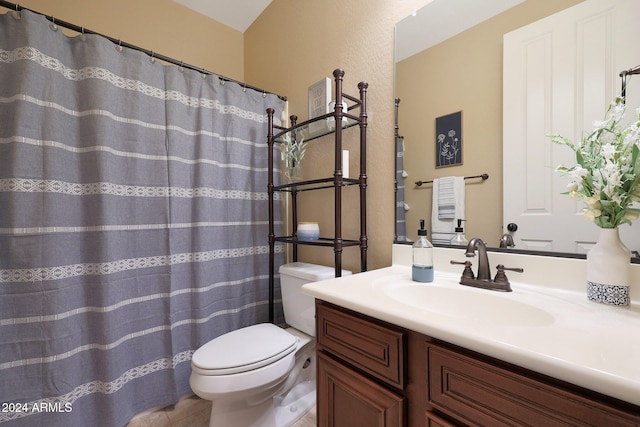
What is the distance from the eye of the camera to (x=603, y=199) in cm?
67

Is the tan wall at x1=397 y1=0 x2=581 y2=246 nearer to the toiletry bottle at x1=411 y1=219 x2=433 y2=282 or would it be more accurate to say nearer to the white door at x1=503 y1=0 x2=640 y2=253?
the white door at x1=503 y1=0 x2=640 y2=253

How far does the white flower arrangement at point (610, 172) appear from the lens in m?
0.64

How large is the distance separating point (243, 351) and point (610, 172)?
136 cm

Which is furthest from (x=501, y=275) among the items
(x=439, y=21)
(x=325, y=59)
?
(x=325, y=59)

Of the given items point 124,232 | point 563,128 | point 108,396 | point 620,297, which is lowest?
point 108,396

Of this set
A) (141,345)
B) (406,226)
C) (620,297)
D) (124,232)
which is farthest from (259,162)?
(620,297)

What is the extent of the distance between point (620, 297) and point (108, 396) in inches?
75.9

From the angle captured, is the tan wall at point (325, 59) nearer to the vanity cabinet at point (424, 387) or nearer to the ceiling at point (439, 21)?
the ceiling at point (439, 21)

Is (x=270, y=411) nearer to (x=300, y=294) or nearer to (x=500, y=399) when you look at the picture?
(x=300, y=294)

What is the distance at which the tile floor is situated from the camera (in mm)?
1314

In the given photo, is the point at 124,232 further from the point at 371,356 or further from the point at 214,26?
the point at 214,26

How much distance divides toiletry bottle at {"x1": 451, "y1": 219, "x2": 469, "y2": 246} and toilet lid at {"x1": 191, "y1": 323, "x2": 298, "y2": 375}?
0.86 m

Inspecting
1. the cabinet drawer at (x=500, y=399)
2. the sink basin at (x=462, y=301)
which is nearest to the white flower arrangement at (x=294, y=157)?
the sink basin at (x=462, y=301)

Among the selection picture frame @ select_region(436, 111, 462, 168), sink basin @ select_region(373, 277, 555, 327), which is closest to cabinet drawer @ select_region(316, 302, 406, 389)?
sink basin @ select_region(373, 277, 555, 327)
